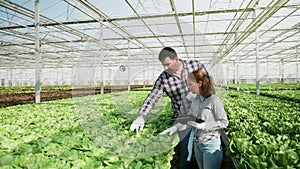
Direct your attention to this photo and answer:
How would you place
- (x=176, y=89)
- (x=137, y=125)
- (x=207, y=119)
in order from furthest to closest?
(x=176, y=89), (x=137, y=125), (x=207, y=119)

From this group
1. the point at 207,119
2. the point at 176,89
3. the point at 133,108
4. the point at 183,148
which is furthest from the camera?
the point at 133,108

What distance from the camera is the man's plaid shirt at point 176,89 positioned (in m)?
3.69

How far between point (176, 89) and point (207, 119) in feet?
2.76

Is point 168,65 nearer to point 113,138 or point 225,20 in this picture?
point 113,138

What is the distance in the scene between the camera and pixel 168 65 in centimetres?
336

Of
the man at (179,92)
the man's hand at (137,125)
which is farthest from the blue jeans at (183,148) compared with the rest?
the man's hand at (137,125)

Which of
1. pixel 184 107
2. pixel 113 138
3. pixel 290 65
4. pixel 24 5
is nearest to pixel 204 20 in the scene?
pixel 24 5

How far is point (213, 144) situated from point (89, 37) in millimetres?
16208

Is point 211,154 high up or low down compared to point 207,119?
down

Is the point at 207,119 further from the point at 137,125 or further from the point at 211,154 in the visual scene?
the point at 137,125

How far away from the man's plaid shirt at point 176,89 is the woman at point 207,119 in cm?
54

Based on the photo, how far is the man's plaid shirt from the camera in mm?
3691

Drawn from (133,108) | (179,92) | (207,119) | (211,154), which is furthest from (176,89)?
(133,108)

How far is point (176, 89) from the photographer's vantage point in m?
3.71
